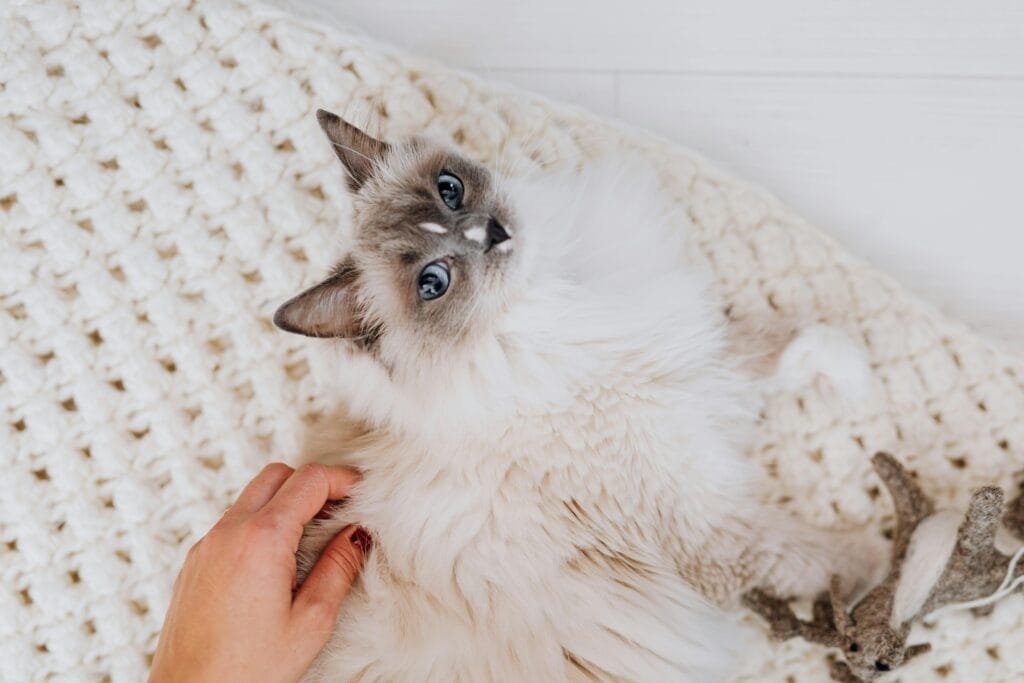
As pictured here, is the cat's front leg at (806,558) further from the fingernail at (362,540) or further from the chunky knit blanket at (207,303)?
the fingernail at (362,540)

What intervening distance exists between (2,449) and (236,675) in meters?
0.58

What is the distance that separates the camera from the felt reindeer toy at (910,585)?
1.14 metres

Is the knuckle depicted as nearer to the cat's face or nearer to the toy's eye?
the cat's face

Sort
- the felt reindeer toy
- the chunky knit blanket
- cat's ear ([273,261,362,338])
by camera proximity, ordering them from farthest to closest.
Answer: the chunky knit blanket < the felt reindeer toy < cat's ear ([273,261,362,338])

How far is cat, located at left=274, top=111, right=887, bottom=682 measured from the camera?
1.09 meters

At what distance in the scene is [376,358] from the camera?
114cm

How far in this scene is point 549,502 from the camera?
111cm

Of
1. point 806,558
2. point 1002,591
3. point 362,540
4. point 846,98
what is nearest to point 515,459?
point 362,540

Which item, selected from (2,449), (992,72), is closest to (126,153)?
(2,449)

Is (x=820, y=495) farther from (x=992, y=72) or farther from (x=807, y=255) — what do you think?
(x=992, y=72)

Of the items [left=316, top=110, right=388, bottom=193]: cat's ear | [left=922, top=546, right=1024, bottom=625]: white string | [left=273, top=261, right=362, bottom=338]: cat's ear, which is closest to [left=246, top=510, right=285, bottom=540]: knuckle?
[left=273, top=261, right=362, bottom=338]: cat's ear

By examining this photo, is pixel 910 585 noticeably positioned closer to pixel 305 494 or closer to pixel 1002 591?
pixel 1002 591

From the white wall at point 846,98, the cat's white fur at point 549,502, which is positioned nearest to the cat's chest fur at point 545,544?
the cat's white fur at point 549,502

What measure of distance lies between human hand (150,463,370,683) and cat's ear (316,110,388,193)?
1.45ft
